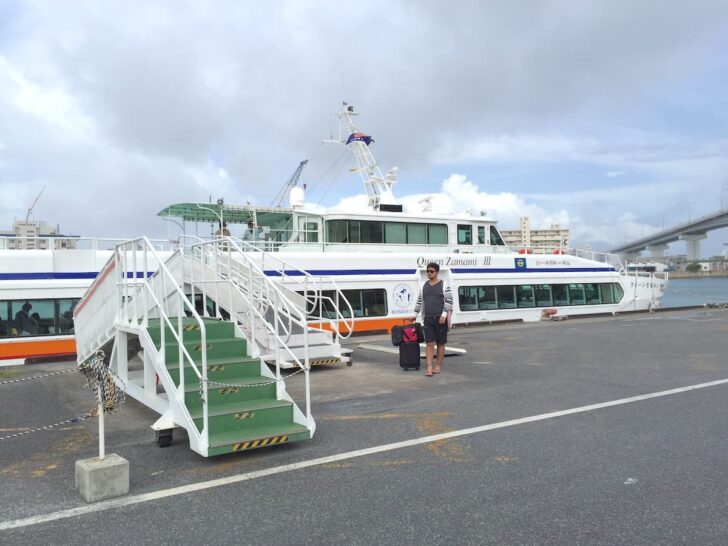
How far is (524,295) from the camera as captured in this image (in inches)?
809

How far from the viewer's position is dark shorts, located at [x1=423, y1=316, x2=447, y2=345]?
30.8ft

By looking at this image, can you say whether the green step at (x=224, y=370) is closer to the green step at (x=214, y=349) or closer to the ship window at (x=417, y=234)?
the green step at (x=214, y=349)

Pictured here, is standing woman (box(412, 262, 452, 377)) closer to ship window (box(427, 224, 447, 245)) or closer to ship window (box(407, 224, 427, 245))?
ship window (box(407, 224, 427, 245))

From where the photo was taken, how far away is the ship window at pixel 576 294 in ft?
71.7

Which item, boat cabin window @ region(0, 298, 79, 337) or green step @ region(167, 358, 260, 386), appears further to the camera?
boat cabin window @ region(0, 298, 79, 337)

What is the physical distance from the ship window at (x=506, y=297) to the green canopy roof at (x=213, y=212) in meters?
8.04

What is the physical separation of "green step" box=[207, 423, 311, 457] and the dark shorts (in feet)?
14.0

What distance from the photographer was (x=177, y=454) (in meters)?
5.39

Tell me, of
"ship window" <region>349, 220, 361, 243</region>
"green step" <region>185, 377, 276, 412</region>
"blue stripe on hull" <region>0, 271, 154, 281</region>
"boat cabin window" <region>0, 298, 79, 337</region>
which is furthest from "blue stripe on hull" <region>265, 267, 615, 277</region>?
"green step" <region>185, 377, 276, 412</region>

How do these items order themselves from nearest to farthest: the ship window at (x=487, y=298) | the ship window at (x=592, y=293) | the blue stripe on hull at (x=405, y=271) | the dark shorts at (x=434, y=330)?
1. the dark shorts at (x=434, y=330)
2. the blue stripe on hull at (x=405, y=271)
3. the ship window at (x=487, y=298)
4. the ship window at (x=592, y=293)

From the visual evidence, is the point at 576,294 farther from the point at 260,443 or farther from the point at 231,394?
the point at 260,443

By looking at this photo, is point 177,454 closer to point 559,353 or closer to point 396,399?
point 396,399

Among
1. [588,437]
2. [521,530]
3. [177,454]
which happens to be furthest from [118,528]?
[588,437]

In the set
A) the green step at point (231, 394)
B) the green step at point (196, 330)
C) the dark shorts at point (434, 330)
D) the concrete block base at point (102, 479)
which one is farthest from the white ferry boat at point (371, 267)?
the concrete block base at point (102, 479)
